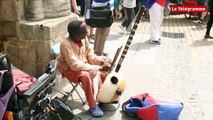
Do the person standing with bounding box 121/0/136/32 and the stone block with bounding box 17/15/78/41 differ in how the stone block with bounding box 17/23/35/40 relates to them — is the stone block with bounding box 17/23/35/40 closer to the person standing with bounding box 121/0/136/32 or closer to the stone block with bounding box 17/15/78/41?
the stone block with bounding box 17/15/78/41

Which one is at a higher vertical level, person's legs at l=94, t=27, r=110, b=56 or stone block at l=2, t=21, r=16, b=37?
stone block at l=2, t=21, r=16, b=37

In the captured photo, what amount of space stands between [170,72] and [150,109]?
2.04 meters

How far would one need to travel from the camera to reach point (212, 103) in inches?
178

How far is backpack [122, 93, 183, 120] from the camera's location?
370 cm

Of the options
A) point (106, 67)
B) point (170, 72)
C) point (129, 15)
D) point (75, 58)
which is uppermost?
point (75, 58)

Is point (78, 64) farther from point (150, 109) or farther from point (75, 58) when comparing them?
point (150, 109)

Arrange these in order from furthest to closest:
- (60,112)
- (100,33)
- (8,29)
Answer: (100,33) < (8,29) < (60,112)

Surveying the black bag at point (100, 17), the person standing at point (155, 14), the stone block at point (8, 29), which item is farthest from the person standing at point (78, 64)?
the person standing at point (155, 14)

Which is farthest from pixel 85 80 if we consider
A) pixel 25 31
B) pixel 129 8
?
pixel 129 8

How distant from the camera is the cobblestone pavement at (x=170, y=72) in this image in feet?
14.0

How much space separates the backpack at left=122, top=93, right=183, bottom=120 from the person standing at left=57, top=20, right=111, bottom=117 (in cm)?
37

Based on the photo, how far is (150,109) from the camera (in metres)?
3.73

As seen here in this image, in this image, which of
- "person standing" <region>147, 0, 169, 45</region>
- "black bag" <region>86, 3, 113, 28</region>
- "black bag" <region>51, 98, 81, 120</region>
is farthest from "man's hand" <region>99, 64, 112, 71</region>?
"person standing" <region>147, 0, 169, 45</region>

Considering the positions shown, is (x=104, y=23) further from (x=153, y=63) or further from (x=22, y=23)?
(x=22, y=23)
